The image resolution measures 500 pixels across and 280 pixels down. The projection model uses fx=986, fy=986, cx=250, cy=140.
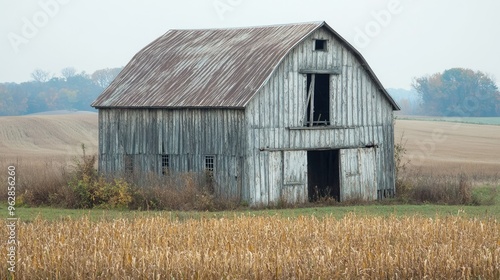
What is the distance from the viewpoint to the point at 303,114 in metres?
34.9

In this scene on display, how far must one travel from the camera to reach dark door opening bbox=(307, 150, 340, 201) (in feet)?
123

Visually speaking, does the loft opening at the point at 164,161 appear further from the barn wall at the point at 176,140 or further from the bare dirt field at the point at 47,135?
the bare dirt field at the point at 47,135

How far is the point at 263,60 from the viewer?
1378 inches

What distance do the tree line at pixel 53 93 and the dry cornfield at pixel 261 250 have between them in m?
124

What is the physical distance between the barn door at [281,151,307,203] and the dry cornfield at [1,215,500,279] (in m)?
10.4

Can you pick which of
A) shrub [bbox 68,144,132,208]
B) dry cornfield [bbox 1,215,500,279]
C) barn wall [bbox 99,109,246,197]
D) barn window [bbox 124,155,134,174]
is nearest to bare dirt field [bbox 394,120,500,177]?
barn wall [bbox 99,109,246,197]

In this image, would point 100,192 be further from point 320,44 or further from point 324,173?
point 320,44

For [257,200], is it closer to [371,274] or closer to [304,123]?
[304,123]

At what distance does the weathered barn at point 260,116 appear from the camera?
33.9 metres

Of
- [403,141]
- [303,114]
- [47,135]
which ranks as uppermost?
[47,135]

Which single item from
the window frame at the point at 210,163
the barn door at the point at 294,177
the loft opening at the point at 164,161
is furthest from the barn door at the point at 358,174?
the loft opening at the point at 164,161

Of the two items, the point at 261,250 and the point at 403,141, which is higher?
the point at 403,141

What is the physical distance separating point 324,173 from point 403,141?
1545 inches

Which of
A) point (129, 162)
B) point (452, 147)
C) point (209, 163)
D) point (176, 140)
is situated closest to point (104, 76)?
point (452, 147)
